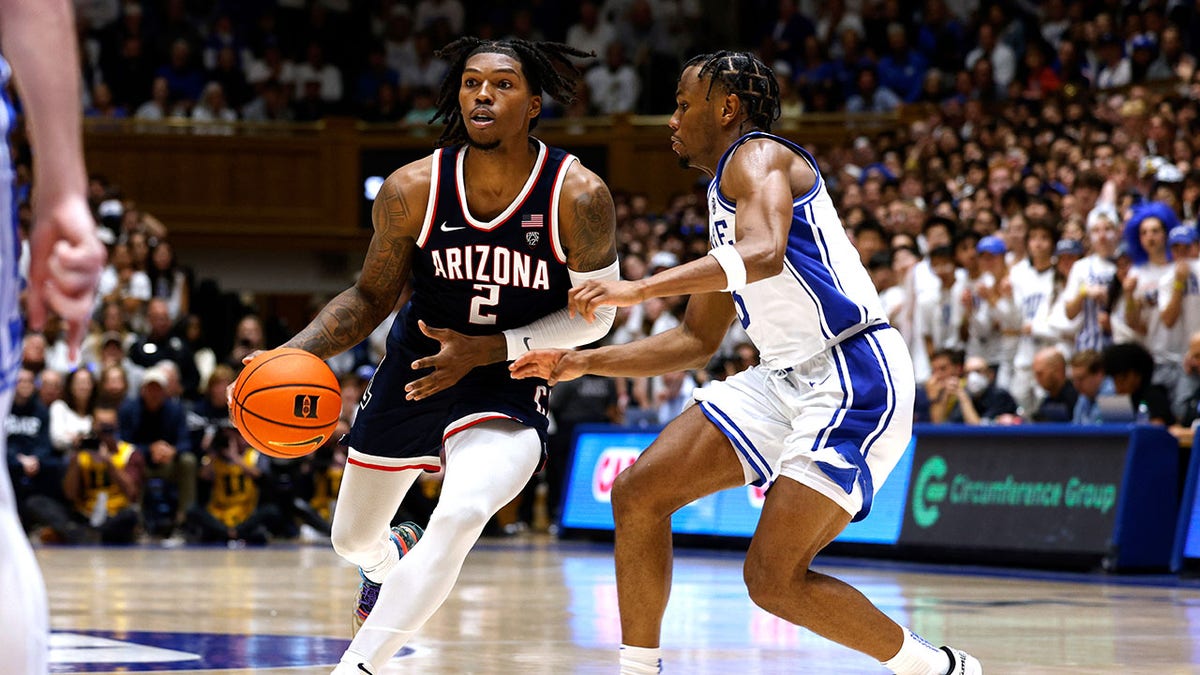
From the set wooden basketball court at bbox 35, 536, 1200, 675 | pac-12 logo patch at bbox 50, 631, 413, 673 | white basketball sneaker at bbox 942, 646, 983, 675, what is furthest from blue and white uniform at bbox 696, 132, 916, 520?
pac-12 logo patch at bbox 50, 631, 413, 673

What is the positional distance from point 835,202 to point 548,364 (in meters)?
13.8

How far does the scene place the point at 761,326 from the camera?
515 centimetres

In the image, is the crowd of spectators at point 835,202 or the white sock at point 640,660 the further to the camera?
the crowd of spectators at point 835,202

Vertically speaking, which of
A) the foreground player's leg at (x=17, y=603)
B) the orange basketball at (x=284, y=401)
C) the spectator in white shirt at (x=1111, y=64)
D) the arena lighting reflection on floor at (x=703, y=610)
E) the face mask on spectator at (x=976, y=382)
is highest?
the spectator in white shirt at (x=1111, y=64)

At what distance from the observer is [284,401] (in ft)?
17.1

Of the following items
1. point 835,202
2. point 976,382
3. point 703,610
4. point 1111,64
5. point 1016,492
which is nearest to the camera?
point 703,610

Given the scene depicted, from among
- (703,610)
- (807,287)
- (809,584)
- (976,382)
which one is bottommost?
(703,610)

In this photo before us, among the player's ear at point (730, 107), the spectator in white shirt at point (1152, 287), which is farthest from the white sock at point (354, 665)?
the spectator in white shirt at point (1152, 287)

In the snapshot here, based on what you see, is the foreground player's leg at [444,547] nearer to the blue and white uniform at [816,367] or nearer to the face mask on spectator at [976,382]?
the blue and white uniform at [816,367]

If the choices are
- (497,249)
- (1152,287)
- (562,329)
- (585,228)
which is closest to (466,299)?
(497,249)

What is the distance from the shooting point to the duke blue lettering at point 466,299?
5.43m

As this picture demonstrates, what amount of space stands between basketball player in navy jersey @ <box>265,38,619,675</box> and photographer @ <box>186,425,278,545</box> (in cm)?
992

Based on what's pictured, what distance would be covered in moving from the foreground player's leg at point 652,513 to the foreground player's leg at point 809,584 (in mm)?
233

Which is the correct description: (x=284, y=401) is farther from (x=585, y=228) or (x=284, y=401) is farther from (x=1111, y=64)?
(x=1111, y=64)
